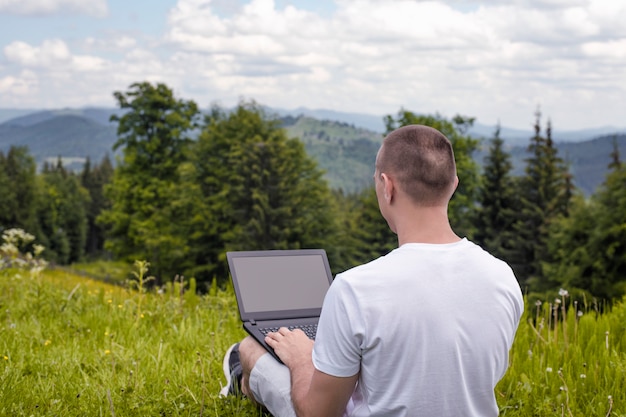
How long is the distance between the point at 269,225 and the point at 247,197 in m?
2.14

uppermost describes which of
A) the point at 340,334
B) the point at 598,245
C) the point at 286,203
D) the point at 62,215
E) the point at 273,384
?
the point at 340,334

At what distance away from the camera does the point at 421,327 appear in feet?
8.03

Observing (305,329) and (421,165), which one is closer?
(421,165)

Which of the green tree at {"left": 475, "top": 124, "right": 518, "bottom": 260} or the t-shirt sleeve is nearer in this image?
Result: the t-shirt sleeve

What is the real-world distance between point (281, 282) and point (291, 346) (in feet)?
2.46

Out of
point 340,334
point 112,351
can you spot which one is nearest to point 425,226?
point 340,334

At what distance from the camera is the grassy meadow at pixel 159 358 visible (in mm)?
4121

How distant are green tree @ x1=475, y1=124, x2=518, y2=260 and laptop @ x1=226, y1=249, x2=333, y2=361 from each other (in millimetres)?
46038

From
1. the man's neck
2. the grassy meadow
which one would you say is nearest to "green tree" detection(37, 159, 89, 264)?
the grassy meadow

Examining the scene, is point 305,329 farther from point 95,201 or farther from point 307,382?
point 95,201

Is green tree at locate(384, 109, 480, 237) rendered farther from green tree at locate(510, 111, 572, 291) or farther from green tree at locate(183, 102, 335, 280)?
green tree at locate(183, 102, 335, 280)

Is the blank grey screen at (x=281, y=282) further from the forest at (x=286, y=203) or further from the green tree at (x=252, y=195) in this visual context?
the green tree at (x=252, y=195)

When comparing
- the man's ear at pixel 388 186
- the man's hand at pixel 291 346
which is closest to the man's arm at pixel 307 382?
the man's hand at pixel 291 346

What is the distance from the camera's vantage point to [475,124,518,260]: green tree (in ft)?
161
